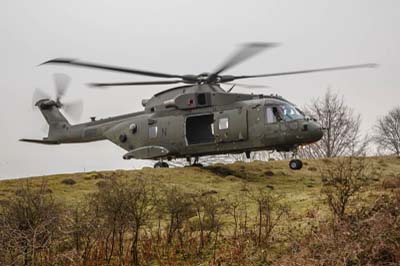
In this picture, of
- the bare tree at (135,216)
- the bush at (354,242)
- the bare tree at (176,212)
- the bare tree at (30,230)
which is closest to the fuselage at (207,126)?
the bare tree at (176,212)

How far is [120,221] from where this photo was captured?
10492 millimetres

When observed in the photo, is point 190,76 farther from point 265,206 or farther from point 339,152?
point 339,152

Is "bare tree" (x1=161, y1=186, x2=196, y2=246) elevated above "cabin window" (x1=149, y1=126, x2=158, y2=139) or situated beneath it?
situated beneath

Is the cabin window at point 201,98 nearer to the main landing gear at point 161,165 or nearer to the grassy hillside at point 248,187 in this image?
the grassy hillside at point 248,187

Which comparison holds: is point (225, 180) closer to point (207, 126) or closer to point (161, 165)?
point (207, 126)

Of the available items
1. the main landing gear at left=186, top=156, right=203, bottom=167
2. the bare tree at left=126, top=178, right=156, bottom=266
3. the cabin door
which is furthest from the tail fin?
the bare tree at left=126, top=178, right=156, bottom=266

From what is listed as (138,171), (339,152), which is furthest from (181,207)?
(339,152)

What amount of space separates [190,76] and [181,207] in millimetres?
8751

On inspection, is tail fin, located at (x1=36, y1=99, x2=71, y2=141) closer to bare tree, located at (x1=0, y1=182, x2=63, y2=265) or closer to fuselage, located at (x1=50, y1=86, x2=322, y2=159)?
fuselage, located at (x1=50, y1=86, x2=322, y2=159)

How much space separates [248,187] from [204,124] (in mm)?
4631

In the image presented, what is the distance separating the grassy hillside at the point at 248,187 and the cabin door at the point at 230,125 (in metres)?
1.26

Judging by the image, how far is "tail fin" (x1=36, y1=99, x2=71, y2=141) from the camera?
23.3 meters

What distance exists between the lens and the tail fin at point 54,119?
23344 millimetres

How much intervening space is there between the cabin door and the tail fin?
7657 millimetres
